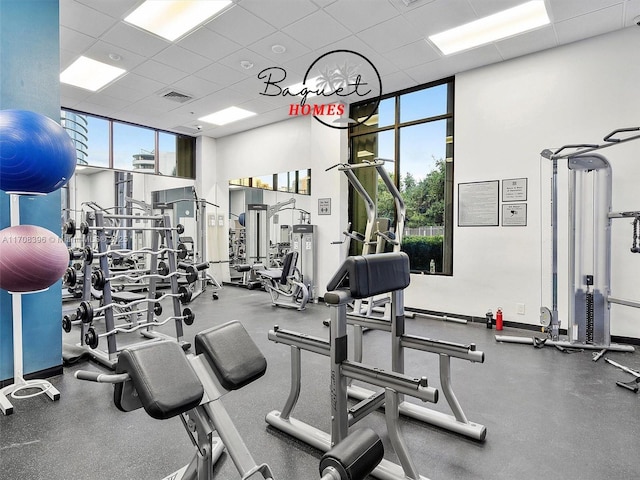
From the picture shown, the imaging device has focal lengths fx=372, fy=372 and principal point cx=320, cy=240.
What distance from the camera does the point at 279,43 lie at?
13.5 feet

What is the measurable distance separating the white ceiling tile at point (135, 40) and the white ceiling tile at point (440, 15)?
106 inches

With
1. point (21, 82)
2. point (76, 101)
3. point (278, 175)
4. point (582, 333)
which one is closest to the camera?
point (21, 82)

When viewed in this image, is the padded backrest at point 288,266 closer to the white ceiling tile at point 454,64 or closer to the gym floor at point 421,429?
the gym floor at point 421,429

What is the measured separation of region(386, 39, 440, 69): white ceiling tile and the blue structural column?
3.33 m

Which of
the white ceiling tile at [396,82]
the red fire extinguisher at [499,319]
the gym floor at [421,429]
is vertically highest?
the white ceiling tile at [396,82]

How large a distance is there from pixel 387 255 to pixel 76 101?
615cm

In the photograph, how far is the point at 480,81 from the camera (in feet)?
15.5

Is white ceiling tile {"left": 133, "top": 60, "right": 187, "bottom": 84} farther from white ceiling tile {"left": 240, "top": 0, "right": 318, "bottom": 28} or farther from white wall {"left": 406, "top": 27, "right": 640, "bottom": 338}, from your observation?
white wall {"left": 406, "top": 27, "right": 640, "bottom": 338}

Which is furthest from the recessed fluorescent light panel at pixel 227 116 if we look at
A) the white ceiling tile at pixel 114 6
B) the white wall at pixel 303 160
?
the white ceiling tile at pixel 114 6

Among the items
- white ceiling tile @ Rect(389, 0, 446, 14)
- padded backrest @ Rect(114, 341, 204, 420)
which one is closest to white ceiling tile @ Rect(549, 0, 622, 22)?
white ceiling tile @ Rect(389, 0, 446, 14)

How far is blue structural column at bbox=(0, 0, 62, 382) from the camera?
269 cm

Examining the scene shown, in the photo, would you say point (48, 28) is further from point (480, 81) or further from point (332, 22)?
point (480, 81)

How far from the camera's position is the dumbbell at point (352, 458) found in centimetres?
97

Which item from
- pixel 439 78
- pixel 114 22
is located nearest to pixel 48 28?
pixel 114 22
